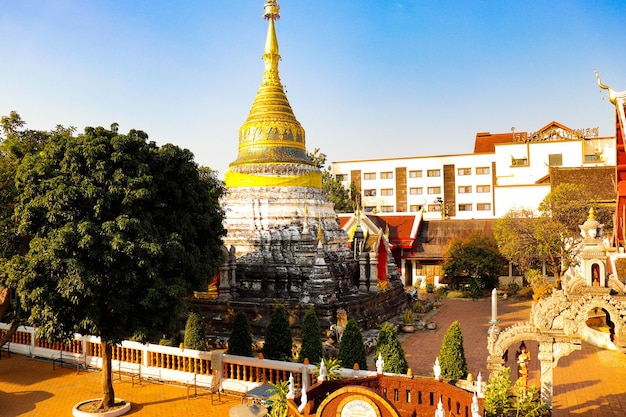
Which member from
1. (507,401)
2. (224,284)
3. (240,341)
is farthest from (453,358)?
(224,284)

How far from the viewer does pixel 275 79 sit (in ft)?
98.4

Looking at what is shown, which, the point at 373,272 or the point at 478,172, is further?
the point at 478,172

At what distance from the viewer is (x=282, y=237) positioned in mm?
25562

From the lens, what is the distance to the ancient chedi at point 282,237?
2320 centimetres

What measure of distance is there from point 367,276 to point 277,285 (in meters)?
5.60

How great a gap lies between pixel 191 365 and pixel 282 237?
10.9 meters

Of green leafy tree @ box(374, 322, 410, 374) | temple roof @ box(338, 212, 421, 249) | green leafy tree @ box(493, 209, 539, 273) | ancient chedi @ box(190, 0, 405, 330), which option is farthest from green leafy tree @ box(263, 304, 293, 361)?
temple roof @ box(338, 212, 421, 249)

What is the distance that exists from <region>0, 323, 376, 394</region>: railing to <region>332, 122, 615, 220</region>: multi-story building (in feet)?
116

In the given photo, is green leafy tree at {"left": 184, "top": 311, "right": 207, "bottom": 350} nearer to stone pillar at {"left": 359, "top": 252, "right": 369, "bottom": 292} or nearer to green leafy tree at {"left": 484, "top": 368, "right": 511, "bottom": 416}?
green leafy tree at {"left": 484, "top": 368, "right": 511, "bottom": 416}

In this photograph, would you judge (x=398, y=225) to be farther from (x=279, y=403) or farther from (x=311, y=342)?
(x=279, y=403)

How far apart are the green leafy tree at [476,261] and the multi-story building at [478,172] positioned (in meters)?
10.8

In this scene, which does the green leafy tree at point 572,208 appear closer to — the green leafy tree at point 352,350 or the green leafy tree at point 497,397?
the green leafy tree at point 352,350

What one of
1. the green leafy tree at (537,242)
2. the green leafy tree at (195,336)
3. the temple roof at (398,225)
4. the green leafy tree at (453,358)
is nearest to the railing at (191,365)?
the green leafy tree at (195,336)

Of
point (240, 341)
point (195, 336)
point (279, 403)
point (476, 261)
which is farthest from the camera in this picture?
point (476, 261)
